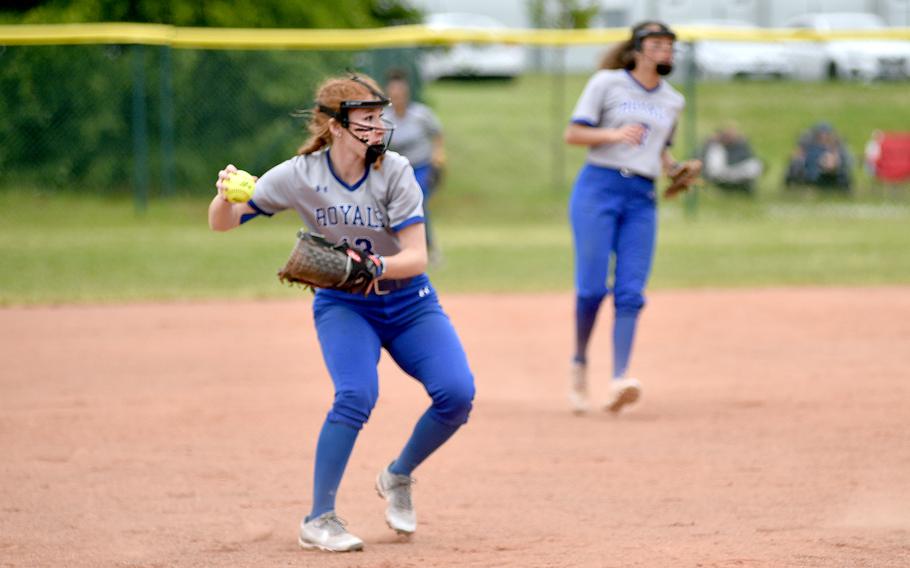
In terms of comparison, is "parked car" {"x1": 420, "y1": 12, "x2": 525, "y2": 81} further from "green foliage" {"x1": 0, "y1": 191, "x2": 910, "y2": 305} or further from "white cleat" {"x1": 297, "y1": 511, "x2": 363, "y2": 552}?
"white cleat" {"x1": 297, "y1": 511, "x2": 363, "y2": 552}

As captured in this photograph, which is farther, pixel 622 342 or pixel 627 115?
pixel 627 115

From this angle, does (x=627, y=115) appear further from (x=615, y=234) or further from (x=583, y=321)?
(x=583, y=321)

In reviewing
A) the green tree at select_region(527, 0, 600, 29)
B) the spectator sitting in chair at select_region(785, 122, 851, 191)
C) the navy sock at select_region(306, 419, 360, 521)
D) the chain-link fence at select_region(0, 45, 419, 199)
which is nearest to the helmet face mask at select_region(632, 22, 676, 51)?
the navy sock at select_region(306, 419, 360, 521)

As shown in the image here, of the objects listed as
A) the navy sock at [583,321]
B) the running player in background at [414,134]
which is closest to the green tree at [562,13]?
the running player in background at [414,134]

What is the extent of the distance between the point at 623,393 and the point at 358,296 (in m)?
2.51

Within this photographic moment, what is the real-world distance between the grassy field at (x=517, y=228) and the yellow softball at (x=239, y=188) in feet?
24.2

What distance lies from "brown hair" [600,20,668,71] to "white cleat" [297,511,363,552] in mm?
3640

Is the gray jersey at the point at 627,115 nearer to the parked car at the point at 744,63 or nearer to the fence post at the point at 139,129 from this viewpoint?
the fence post at the point at 139,129

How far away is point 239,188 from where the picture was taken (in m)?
4.76

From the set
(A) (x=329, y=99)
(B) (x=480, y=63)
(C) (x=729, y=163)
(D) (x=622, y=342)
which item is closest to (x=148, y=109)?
(C) (x=729, y=163)

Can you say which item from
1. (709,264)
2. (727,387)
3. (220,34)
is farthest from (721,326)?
(220,34)

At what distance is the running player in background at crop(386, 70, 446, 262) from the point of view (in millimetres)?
12938

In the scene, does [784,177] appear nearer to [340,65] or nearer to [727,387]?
[340,65]

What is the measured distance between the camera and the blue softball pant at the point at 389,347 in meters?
4.78
